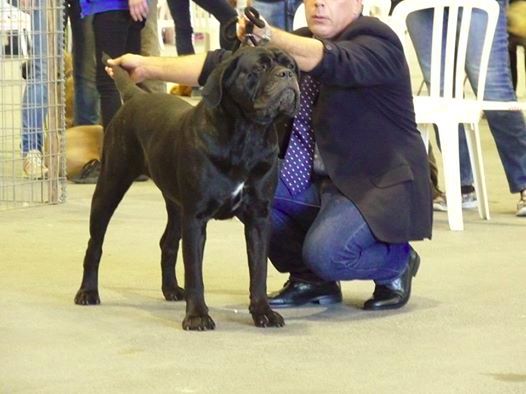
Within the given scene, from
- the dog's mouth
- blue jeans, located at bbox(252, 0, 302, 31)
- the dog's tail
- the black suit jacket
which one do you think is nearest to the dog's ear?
the dog's mouth

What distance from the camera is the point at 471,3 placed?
5801mm

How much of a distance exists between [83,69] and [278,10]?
1545mm

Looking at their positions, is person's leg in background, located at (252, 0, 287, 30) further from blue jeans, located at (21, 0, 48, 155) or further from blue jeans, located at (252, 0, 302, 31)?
blue jeans, located at (21, 0, 48, 155)

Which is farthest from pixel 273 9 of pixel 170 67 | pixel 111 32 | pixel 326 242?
pixel 326 242

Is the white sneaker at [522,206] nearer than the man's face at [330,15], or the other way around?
the man's face at [330,15]

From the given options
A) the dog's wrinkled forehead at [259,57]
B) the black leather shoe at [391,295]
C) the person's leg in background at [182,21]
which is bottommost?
the black leather shoe at [391,295]

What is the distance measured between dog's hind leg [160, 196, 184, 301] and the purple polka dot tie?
379 millimetres

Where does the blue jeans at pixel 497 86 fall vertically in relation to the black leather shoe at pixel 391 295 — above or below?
above

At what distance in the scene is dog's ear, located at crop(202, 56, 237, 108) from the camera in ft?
11.3

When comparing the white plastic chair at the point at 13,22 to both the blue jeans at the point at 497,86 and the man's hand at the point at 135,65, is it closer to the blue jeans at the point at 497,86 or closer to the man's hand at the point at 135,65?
the blue jeans at the point at 497,86

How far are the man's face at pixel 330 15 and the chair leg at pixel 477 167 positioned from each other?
2.02 metres

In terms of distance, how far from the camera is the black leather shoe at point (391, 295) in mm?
3969

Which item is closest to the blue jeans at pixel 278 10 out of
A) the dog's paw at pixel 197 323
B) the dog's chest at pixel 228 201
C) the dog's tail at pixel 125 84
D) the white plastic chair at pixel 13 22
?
the white plastic chair at pixel 13 22

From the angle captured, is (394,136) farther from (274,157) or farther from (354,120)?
(274,157)
